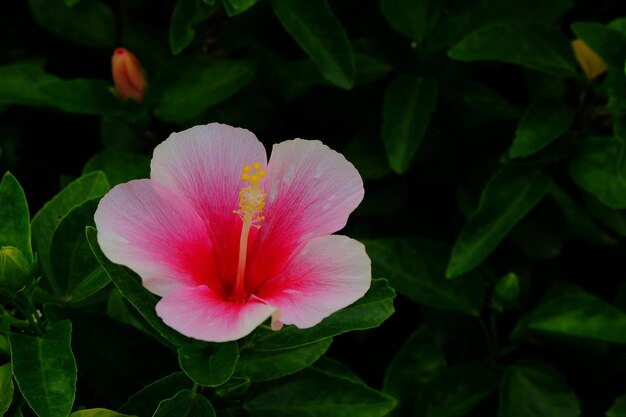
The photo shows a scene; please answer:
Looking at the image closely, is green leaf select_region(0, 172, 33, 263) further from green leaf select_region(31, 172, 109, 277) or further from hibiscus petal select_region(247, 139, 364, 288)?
hibiscus petal select_region(247, 139, 364, 288)

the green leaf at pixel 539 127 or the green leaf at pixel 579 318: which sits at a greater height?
the green leaf at pixel 539 127

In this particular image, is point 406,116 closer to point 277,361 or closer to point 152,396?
point 277,361

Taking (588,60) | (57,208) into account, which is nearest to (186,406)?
(57,208)

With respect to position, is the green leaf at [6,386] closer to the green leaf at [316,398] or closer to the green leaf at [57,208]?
the green leaf at [57,208]

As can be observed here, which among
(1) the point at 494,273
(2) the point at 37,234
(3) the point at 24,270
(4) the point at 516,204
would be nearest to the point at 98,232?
(3) the point at 24,270

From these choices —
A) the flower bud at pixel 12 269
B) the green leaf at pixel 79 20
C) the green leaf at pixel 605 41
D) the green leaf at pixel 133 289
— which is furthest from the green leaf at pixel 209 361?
the green leaf at pixel 79 20

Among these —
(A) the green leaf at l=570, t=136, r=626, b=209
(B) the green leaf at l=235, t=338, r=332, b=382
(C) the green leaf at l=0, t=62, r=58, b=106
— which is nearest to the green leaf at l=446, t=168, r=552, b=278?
(A) the green leaf at l=570, t=136, r=626, b=209

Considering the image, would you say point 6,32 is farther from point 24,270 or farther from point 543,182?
point 543,182
